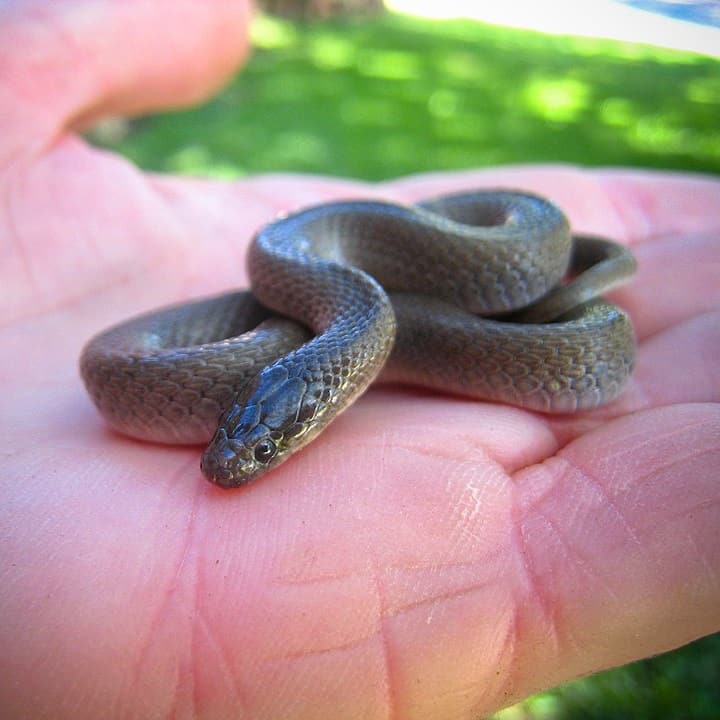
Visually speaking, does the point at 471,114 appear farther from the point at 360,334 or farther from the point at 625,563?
the point at 625,563

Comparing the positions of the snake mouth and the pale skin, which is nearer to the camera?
the pale skin

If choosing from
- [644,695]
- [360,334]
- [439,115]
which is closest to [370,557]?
[360,334]

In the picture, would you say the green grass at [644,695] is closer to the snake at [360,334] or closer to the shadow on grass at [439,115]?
the snake at [360,334]

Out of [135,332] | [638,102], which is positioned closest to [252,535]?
[135,332]

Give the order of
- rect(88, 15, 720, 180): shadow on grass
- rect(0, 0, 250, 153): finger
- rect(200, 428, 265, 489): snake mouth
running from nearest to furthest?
rect(200, 428, 265, 489): snake mouth → rect(0, 0, 250, 153): finger → rect(88, 15, 720, 180): shadow on grass

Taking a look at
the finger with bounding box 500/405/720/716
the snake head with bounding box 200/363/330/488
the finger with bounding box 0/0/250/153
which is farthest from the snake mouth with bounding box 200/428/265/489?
the finger with bounding box 0/0/250/153

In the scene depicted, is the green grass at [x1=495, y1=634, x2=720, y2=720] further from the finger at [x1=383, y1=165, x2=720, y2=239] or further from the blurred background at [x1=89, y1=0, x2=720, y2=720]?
the finger at [x1=383, y1=165, x2=720, y2=239]

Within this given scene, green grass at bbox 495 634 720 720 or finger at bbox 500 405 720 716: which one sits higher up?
finger at bbox 500 405 720 716
